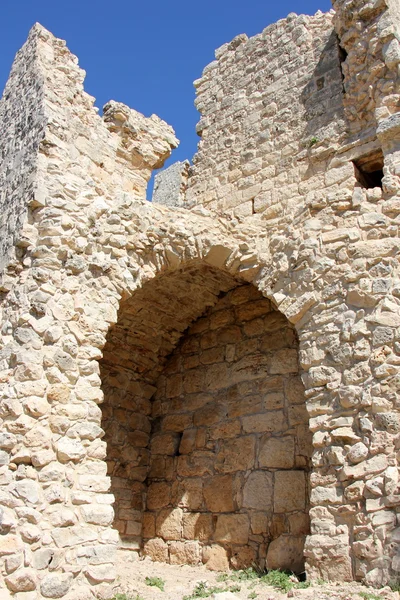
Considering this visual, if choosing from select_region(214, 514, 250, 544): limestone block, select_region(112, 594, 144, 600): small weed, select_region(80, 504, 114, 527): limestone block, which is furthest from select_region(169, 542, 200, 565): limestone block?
select_region(80, 504, 114, 527): limestone block

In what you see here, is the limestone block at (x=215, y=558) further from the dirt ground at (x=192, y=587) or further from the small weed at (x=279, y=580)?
the small weed at (x=279, y=580)

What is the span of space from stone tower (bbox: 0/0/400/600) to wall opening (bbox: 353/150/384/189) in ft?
0.08

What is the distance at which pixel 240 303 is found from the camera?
6492 millimetres

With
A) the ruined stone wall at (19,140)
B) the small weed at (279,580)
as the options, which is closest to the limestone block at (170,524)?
the small weed at (279,580)

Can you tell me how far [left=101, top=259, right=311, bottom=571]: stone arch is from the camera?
5559 millimetres

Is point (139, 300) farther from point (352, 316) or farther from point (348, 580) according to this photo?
point (348, 580)

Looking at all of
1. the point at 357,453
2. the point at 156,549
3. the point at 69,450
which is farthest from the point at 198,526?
the point at 357,453

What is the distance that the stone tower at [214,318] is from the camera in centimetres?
441

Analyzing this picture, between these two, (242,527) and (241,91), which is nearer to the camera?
(242,527)

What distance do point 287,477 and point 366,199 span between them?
2.44 meters

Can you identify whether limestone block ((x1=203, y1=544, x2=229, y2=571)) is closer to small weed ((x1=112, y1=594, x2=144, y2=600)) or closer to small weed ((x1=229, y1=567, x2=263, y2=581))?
small weed ((x1=229, y1=567, x2=263, y2=581))

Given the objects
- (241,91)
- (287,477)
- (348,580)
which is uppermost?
(241,91)

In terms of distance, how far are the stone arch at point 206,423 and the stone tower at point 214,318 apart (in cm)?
2

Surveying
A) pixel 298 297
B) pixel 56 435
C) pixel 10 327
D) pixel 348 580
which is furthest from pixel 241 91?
pixel 348 580
